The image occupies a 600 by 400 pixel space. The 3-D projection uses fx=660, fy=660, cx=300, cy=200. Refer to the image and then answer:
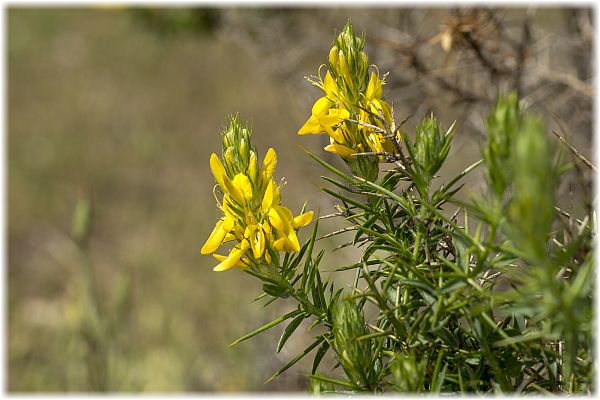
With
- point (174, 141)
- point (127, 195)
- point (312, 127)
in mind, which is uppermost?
point (174, 141)

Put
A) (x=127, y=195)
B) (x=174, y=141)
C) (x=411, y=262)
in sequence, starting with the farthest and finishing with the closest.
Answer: (x=174, y=141) → (x=127, y=195) → (x=411, y=262)

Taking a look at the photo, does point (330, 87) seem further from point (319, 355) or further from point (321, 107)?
point (319, 355)

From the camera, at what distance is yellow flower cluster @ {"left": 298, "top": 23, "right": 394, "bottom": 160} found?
1.93ft

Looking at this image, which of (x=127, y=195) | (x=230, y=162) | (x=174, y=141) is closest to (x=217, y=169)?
(x=230, y=162)

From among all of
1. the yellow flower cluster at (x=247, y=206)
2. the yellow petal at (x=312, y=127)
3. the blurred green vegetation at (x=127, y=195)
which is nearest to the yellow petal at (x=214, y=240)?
the yellow flower cluster at (x=247, y=206)

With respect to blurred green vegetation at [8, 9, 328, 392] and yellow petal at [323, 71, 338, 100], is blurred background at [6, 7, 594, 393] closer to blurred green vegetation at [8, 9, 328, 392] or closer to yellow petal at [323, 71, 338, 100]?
blurred green vegetation at [8, 9, 328, 392]

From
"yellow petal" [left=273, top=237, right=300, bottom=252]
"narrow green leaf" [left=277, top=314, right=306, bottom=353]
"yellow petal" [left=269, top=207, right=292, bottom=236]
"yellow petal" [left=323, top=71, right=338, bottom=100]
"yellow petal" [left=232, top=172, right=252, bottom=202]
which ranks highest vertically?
"yellow petal" [left=323, top=71, right=338, bottom=100]

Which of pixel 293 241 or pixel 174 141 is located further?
pixel 174 141

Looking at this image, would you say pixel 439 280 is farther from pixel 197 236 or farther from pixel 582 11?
pixel 197 236

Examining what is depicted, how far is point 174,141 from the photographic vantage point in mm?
6984

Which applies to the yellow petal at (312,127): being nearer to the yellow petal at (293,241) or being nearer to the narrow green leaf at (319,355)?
the yellow petal at (293,241)

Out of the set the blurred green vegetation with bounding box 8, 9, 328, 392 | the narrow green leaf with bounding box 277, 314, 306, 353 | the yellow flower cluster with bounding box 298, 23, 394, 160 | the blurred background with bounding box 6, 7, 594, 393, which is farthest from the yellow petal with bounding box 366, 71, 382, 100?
the blurred green vegetation with bounding box 8, 9, 328, 392

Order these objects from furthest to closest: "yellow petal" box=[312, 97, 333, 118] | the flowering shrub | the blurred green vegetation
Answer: the blurred green vegetation < "yellow petal" box=[312, 97, 333, 118] < the flowering shrub

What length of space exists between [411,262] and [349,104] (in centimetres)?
16
